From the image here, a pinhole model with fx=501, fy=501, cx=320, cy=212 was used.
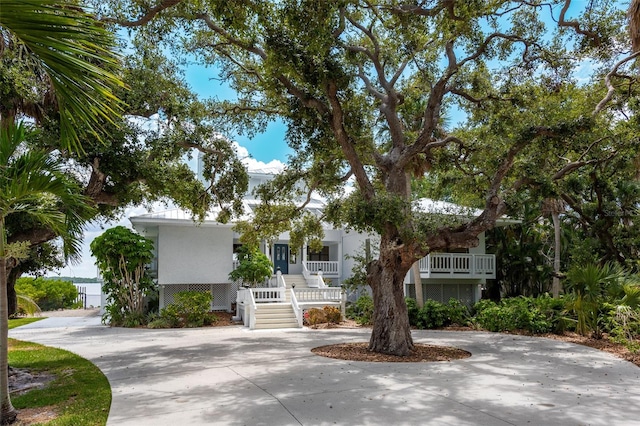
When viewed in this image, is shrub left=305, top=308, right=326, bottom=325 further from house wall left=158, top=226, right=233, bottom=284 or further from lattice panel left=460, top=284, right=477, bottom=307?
lattice panel left=460, top=284, right=477, bottom=307

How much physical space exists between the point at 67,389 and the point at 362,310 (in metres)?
13.9

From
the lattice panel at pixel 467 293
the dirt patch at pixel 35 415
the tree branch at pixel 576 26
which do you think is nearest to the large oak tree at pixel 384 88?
the tree branch at pixel 576 26

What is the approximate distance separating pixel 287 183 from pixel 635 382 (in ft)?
32.6

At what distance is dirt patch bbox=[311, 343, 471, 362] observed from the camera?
11469 millimetres

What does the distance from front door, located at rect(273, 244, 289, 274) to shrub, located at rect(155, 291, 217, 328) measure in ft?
21.6

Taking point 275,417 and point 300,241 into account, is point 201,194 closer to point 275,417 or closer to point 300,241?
point 300,241

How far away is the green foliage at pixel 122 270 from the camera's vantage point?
19.0 m

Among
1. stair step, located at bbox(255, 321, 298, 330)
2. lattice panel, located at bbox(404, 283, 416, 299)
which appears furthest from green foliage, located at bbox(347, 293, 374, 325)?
stair step, located at bbox(255, 321, 298, 330)

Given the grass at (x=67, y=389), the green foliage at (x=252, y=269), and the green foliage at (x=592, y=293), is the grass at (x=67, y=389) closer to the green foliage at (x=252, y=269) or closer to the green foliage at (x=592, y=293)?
the green foliage at (x=252, y=269)

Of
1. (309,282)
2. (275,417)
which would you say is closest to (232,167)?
(275,417)

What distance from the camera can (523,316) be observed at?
16594mm

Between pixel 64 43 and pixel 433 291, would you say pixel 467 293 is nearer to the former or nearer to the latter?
pixel 433 291

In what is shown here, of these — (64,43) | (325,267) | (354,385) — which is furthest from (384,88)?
(325,267)

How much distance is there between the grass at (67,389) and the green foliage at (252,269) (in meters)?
8.98
